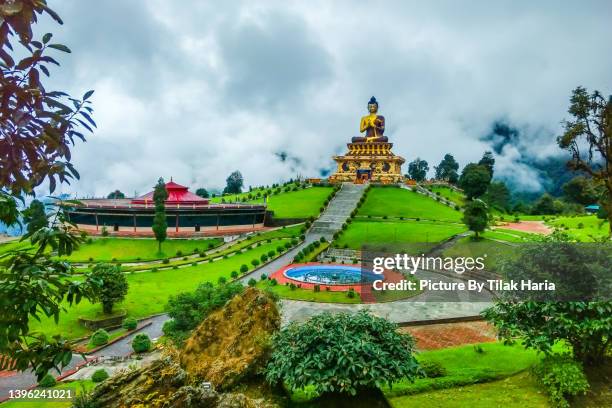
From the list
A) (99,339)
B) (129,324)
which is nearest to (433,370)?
(99,339)

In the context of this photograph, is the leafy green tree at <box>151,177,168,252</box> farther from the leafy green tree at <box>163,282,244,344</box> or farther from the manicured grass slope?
the manicured grass slope

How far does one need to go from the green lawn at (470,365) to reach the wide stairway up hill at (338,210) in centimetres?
2949

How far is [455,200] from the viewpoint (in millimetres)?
66312

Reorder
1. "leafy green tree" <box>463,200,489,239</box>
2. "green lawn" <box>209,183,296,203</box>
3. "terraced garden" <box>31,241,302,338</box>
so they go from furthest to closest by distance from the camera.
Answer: "green lawn" <box>209,183,296,203</box> < "leafy green tree" <box>463,200,489,239</box> < "terraced garden" <box>31,241,302,338</box>

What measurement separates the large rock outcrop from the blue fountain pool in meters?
16.9

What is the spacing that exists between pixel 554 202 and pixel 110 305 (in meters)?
69.3

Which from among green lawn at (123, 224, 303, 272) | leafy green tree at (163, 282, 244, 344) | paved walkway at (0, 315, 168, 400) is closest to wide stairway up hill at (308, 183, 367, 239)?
green lawn at (123, 224, 303, 272)

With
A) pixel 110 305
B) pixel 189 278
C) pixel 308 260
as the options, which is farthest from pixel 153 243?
pixel 110 305

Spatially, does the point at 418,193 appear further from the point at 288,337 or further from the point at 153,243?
the point at 288,337

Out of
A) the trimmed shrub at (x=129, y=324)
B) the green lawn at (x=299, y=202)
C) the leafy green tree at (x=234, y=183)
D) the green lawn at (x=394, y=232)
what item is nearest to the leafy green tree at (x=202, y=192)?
the leafy green tree at (x=234, y=183)

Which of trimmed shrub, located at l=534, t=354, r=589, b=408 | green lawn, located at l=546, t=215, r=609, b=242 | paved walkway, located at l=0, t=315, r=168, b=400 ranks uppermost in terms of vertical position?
green lawn, located at l=546, t=215, r=609, b=242

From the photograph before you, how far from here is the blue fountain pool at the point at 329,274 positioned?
2942cm

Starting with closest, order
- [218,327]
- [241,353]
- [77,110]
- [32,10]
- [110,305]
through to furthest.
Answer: [32,10] < [77,110] < [241,353] < [218,327] < [110,305]

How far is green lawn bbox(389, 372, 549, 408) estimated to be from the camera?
1090cm
